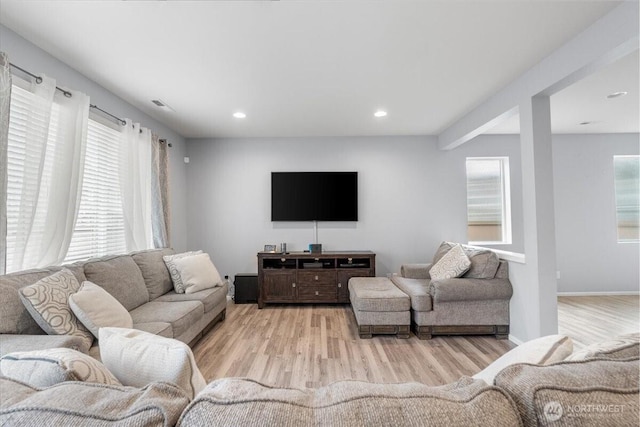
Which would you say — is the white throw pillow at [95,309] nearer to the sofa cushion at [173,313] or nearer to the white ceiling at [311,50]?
the sofa cushion at [173,313]

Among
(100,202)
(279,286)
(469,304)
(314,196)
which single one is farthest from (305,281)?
(100,202)

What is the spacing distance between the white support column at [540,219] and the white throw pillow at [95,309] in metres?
3.30

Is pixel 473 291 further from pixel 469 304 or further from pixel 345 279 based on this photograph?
pixel 345 279

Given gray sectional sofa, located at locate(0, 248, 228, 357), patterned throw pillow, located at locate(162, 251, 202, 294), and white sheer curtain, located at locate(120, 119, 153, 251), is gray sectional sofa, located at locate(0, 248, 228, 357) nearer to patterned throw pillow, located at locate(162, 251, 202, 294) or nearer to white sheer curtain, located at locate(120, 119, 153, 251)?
patterned throw pillow, located at locate(162, 251, 202, 294)

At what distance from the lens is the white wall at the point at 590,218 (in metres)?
4.52

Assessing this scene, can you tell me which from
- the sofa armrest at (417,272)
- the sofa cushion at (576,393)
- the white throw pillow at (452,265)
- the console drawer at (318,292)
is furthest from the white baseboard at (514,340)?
the sofa cushion at (576,393)

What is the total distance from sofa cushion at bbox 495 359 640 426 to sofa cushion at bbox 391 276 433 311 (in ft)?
8.30

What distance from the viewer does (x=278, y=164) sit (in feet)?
15.3

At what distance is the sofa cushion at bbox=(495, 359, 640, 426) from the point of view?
51 cm

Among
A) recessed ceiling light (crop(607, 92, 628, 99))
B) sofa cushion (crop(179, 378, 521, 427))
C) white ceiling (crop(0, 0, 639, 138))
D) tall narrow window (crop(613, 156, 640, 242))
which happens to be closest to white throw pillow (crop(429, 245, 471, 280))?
white ceiling (crop(0, 0, 639, 138))

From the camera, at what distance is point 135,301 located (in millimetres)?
2615

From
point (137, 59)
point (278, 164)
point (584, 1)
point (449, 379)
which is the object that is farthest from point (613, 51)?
point (278, 164)

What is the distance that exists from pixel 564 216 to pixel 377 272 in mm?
3092

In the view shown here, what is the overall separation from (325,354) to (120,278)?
6.33ft
